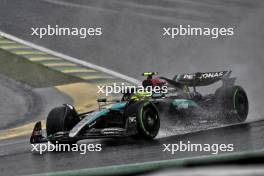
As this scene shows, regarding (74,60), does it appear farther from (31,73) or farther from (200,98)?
(200,98)

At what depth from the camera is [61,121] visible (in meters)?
7.67

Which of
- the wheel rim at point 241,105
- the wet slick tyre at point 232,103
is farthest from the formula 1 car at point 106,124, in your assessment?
the wheel rim at point 241,105

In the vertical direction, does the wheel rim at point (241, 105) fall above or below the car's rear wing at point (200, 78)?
below

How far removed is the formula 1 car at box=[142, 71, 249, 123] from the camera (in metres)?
8.33

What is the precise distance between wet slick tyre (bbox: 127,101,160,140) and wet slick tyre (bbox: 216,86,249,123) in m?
1.62

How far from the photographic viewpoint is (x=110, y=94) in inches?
446

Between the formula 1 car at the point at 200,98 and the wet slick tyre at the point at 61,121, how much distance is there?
1.16 metres

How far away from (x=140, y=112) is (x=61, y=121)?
1.08m

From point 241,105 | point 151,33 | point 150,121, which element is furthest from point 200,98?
point 151,33

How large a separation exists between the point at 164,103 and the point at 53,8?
7.16 meters

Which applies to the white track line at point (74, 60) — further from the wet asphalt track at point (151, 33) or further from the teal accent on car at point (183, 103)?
the teal accent on car at point (183, 103)

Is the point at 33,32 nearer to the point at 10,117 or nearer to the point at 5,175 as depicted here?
the point at 10,117

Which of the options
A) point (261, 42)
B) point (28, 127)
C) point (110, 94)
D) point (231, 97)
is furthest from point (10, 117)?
point (261, 42)

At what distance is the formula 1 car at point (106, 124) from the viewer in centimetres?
734
